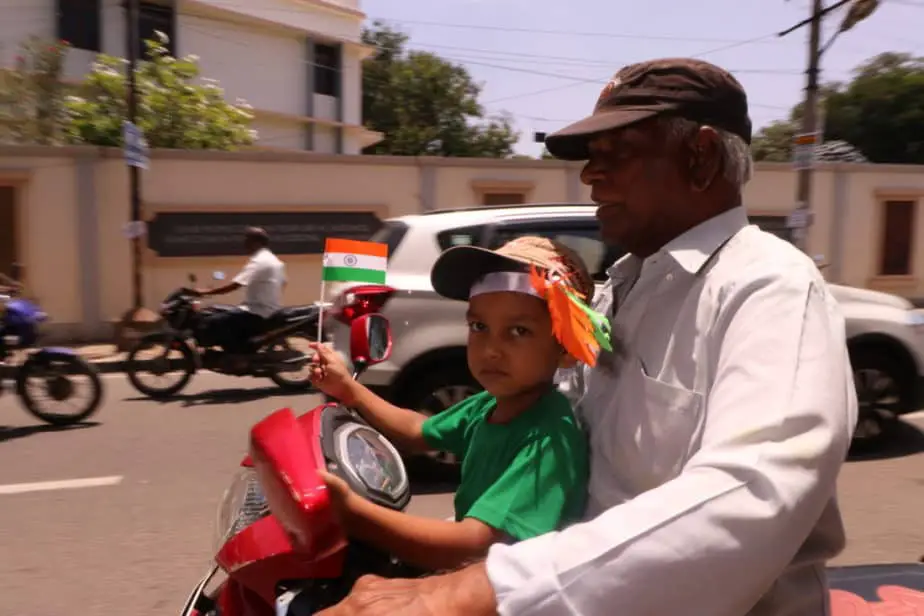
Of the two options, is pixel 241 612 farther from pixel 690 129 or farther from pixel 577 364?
pixel 690 129

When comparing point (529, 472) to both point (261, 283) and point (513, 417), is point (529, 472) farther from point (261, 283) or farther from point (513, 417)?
point (261, 283)

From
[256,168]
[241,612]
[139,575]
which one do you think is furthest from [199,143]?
[241,612]

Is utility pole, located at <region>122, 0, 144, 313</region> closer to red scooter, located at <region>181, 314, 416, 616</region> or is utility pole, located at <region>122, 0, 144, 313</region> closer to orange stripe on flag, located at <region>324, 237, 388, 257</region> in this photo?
orange stripe on flag, located at <region>324, 237, 388, 257</region>

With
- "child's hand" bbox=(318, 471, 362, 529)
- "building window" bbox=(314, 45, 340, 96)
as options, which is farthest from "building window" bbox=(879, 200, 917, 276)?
"child's hand" bbox=(318, 471, 362, 529)

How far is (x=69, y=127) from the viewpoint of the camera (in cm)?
1383

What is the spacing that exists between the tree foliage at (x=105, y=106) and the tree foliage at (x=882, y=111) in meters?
19.6

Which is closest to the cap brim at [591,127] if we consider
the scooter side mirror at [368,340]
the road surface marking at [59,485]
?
the scooter side mirror at [368,340]

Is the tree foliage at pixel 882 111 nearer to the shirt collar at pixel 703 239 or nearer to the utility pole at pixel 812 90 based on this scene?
the utility pole at pixel 812 90

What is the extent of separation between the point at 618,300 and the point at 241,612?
33.6 inches

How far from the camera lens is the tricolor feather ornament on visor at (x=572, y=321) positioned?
1.28 m

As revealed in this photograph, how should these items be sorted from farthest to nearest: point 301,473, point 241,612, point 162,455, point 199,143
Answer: point 199,143
point 162,455
point 241,612
point 301,473

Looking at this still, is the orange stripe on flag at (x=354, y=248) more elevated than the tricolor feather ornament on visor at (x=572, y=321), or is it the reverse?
the orange stripe on flag at (x=354, y=248)

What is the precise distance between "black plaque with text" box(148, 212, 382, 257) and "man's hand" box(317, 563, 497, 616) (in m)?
11.0

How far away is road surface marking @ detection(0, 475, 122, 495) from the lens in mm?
4973
